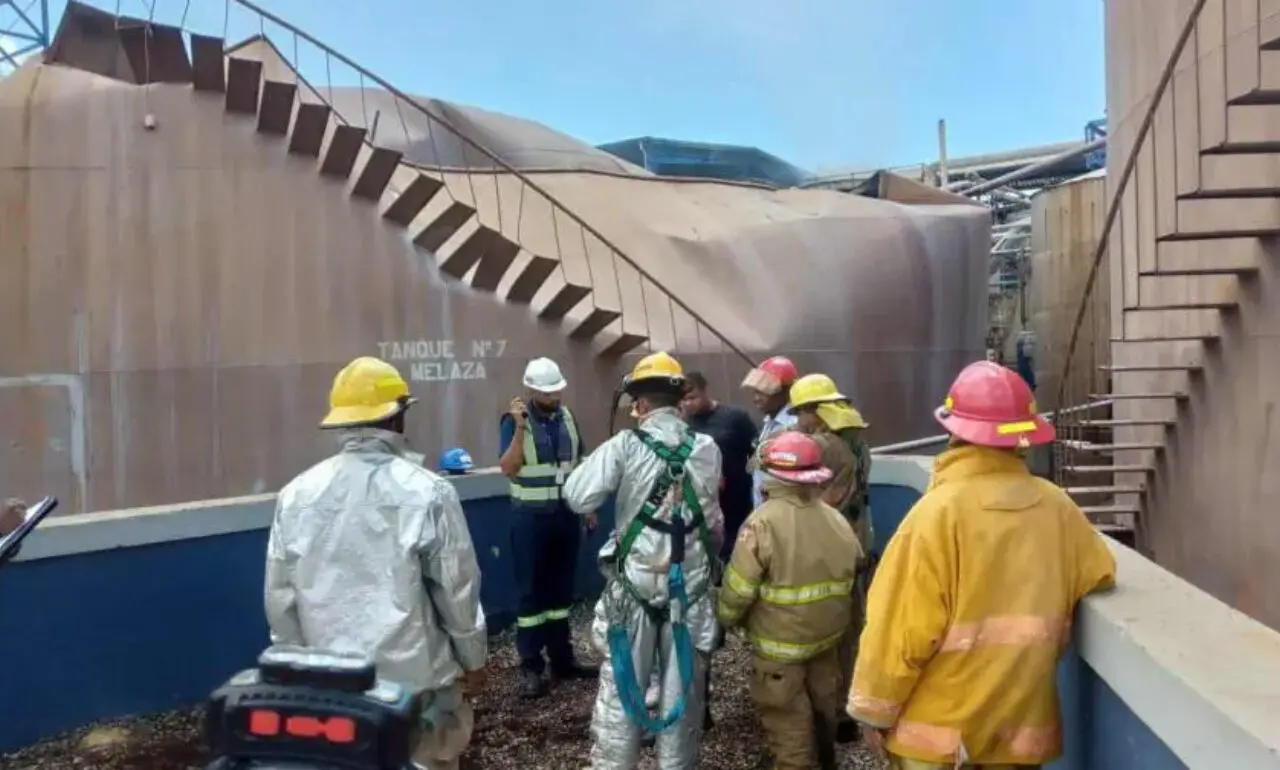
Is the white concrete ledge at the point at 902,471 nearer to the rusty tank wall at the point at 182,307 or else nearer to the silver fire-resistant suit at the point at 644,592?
the silver fire-resistant suit at the point at 644,592

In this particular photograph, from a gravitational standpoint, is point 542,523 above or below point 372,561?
below

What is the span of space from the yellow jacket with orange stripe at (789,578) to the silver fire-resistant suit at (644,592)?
0.49ft

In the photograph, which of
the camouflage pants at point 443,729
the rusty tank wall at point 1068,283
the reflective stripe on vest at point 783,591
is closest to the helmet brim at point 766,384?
the reflective stripe on vest at point 783,591

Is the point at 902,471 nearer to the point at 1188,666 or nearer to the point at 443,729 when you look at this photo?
the point at 443,729

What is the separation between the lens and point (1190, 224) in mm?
7363

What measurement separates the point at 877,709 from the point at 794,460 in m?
1.52

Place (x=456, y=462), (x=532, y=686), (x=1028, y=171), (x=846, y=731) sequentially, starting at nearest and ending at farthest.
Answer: (x=846, y=731) < (x=532, y=686) < (x=456, y=462) < (x=1028, y=171)

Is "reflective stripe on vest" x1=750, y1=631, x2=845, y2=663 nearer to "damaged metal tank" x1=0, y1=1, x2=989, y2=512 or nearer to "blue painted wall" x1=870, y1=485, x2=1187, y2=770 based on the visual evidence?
"blue painted wall" x1=870, y1=485, x2=1187, y2=770

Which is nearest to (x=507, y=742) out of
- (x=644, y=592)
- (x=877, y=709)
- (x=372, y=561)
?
(x=644, y=592)

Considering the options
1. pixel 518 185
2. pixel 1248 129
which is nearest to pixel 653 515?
pixel 1248 129

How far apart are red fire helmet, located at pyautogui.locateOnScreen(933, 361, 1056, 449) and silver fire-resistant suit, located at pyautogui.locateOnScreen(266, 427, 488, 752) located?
5.14 ft

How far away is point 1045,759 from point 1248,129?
17.2ft

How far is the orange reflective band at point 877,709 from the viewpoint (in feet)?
9.02

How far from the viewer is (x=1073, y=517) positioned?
2.80m
